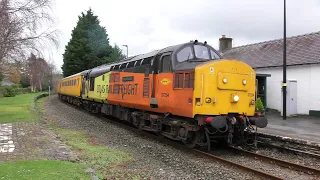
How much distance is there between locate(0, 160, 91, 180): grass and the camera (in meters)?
5.78

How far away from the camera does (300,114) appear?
18.6 metres

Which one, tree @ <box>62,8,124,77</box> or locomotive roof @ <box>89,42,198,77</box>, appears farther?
tree @ <box>62,8,124,77</box>

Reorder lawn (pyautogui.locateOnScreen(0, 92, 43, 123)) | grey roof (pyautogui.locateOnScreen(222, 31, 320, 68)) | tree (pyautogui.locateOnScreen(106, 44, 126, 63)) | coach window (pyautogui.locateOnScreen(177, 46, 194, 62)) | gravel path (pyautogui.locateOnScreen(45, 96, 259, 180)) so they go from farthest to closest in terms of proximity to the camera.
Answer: tree (pyautogui.locateOnScreen(106, 44, 126, 63)), grey roof (pyautogui.locateOnScreen(222, 31, 320, 68)), lawn (pyautogui.locateOnScreen(0, 92, 43, 123)), coach window (pyautogui.locateOnScreen(177, 46, 194, 62)), gravel path (pyautogui.locateOnScreen(45, 96, 259, 180))

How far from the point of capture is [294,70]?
1925 cm

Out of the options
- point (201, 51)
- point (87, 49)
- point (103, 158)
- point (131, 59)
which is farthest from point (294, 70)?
point (87, 49)

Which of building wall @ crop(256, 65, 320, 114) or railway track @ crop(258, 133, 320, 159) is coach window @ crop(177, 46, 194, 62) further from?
building wall @ crop(256, 65, 320, 114)

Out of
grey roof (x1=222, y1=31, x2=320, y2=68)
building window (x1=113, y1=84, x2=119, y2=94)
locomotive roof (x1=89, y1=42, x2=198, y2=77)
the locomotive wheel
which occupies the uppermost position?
grey roof (x1=222, y1=31, x2=320, y2=68)

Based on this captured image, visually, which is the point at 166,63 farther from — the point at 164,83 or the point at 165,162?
the point at 165,162

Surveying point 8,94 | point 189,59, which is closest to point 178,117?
point 189,59

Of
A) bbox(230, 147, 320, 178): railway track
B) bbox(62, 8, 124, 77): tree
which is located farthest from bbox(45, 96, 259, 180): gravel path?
bbox(62, 8, 124, 77): tree

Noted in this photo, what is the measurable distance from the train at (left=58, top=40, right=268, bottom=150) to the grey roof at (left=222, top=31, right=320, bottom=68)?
36.2ft

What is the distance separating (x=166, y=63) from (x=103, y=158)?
143 inches

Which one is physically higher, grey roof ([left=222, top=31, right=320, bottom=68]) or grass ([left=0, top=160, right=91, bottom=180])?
grey roof ([left=222, top=31, right=320, bottom=68])

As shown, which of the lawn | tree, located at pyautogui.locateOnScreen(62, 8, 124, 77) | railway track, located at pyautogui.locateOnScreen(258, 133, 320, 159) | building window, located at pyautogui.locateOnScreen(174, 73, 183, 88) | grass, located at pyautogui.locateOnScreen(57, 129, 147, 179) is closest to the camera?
grass, located at pyautogui.locateOnScreen(57, 129, 147, 179)
